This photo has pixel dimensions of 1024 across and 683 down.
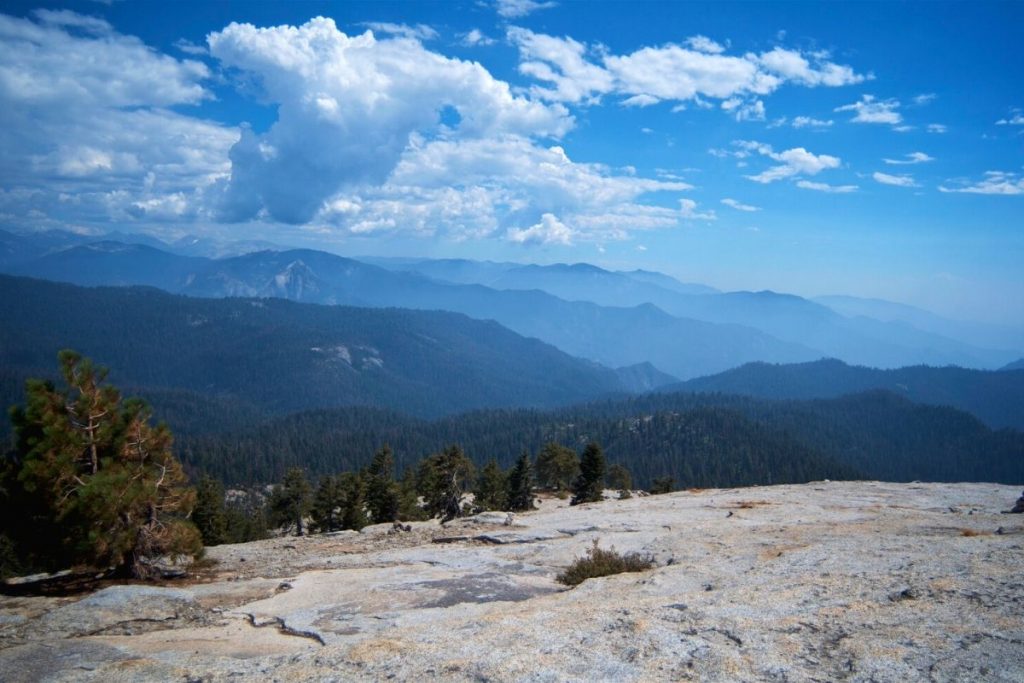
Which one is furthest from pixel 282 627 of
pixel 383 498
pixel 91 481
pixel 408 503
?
pixel 408 503

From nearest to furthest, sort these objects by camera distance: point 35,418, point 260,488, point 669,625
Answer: point 669,625 < point 35,418 < point 260,488

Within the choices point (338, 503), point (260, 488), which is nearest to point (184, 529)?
point (338, 503)

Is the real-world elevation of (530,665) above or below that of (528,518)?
above

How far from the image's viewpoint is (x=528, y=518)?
30.4 metres

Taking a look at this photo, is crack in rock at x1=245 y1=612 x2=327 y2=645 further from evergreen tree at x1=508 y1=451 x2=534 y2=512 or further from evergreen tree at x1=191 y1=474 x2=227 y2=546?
evergreen tree at x1=191 y1=474 x2=227 y2=546

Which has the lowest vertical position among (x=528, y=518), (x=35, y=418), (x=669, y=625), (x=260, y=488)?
(x=260, y=488)

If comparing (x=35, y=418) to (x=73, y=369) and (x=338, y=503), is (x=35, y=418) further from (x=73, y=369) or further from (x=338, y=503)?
(x=338, y=503)

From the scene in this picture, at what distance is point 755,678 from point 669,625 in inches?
98.5

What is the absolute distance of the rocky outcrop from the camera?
29.9 feet

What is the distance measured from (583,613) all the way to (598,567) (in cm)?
574

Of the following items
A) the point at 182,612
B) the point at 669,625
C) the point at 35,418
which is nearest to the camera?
the point at 669,625

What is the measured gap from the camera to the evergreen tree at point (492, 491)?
6172cm

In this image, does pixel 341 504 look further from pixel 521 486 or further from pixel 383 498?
pixel 521 486

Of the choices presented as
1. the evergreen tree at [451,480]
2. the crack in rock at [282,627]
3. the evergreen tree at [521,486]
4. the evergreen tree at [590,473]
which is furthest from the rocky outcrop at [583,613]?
the evergreen tree at [590,473]
